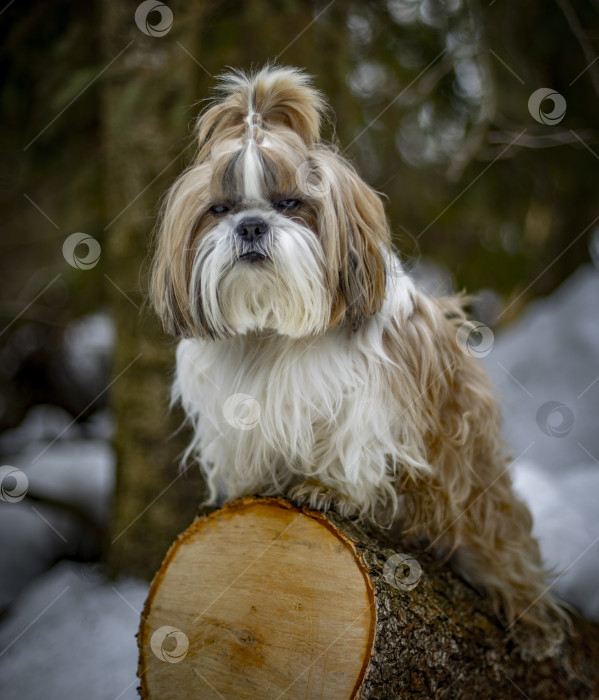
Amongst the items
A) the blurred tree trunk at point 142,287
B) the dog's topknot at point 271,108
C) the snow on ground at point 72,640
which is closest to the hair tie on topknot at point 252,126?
the dog's topknot at point 271,108

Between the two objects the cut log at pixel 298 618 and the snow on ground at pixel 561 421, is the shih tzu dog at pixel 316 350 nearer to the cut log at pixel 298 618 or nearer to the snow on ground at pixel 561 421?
the cut log at pixel 298 618

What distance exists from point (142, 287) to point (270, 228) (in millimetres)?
1761

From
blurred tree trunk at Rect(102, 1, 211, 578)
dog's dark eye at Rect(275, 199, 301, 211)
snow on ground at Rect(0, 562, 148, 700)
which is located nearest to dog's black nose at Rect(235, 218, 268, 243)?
dog's dark eye at Rect(275, 199, 301, 211)

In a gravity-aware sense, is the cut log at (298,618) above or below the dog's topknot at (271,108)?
below

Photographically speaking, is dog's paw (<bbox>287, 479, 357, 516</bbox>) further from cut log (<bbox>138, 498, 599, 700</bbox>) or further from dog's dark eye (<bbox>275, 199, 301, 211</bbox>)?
dog's dark eye (<bbox>275, 199, 301, 211</bbox>)

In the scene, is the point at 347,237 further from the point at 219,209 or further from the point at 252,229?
the point at 219,209

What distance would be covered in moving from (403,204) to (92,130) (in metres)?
2.57

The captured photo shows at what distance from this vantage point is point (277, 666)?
204 cm

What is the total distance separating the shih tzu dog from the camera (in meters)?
2.08

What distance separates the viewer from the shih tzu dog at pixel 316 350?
2.08m

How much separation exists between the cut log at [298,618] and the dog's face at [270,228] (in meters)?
0.71

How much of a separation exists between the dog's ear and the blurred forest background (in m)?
0.59

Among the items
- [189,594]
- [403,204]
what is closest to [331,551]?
[189,594]

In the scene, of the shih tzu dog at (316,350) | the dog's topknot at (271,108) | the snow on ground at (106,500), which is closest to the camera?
the shih tzu dog at (316,350)
